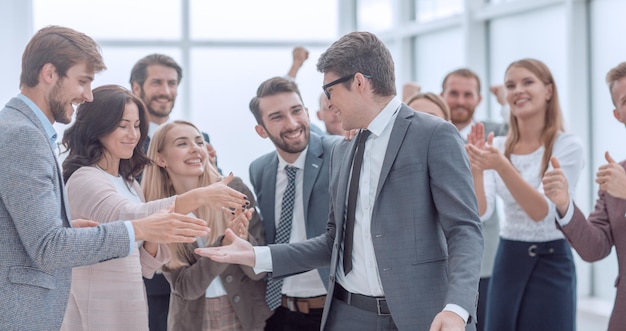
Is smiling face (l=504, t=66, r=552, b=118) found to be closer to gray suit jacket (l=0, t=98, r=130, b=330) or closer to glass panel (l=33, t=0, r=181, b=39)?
gray suit jacket (l=0, t=98, r=130, b=330)

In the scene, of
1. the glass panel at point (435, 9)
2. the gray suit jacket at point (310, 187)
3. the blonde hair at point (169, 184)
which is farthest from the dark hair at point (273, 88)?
the glass panel at point (435, 9)

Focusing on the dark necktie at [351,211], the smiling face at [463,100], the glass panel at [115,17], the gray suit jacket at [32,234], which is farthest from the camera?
the glass panel at [115,17]

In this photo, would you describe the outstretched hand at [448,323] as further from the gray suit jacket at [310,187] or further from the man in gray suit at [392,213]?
the gray suit jacket at [310,187]

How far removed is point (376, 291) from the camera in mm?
2402

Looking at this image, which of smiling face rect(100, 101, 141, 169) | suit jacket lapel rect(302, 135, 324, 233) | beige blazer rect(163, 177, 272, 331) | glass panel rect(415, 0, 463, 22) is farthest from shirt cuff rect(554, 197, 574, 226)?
glass panel rect(415, 0, 463, 22)

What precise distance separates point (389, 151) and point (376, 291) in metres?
0.44

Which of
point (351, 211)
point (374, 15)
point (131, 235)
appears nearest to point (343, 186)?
point (351, 211)

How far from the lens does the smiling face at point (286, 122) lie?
11.0 feet

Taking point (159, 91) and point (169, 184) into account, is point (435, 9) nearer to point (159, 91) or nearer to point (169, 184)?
point (159, 91)

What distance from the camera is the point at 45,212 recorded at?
2072 mm

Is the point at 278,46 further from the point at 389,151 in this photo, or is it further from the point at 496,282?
the point at 389,151

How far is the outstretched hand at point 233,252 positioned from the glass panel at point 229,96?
227 inches

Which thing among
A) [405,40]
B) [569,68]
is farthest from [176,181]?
[405,40]

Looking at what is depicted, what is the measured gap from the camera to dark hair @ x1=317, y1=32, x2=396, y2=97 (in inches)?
96.5
